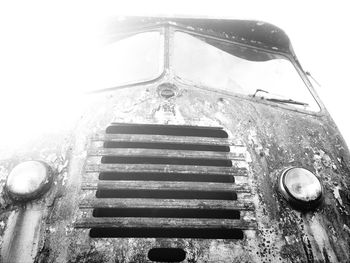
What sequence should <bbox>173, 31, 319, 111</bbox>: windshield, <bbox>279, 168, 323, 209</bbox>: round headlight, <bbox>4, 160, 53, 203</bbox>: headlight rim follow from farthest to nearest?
<bbox>173, 31, 319, 111</bbox>: windshield
<bbox>279, 168, 323, 209</bbox>: round headlight
<bbox>4, 160, 53, 203</bbox>: headlight rim

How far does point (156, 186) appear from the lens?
2.23 m

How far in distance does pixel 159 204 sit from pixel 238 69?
7.01 feet

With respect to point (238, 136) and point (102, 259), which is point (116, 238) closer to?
point (102, 259)

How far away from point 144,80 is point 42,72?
115 cm

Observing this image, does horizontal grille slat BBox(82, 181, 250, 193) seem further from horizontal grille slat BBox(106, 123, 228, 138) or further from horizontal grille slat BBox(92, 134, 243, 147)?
horizontal grille slat BBox(106, 123, 228, 138)

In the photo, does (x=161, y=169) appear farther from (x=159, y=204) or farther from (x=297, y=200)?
(x=297, y=200)

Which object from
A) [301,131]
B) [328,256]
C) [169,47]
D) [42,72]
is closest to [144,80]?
[169,47]

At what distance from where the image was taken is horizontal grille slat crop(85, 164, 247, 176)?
231 cm

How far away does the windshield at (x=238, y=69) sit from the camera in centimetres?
341

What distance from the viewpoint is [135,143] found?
2.56 m

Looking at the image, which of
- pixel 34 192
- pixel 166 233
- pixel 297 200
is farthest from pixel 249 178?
pixel 34 192

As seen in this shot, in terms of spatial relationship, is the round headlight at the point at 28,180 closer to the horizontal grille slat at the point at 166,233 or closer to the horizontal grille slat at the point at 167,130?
the horizontal grille slat at the point at 166,233

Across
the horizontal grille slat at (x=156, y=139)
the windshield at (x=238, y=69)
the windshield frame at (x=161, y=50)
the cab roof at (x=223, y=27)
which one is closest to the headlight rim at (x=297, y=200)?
the horizontal grille slat at (x=156, y=139)

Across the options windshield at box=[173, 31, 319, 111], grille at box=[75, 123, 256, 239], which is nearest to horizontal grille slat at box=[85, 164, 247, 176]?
grille at box=[75, 123, 256, 239]
